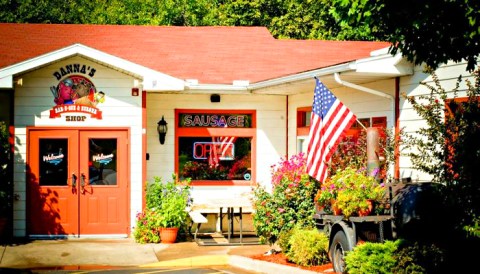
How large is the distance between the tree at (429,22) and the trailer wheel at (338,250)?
3732mm

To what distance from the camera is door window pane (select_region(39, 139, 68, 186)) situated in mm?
17719

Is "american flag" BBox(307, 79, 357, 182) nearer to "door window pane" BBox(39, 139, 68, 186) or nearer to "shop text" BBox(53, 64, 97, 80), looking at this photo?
"shop text" BBox(53, 64, 97, 80)

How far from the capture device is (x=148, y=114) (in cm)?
1939

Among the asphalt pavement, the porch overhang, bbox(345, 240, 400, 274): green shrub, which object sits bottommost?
the asphalt pavement

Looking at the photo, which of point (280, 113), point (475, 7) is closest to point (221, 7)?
point (280, 113)

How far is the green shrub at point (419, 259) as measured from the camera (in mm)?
10273

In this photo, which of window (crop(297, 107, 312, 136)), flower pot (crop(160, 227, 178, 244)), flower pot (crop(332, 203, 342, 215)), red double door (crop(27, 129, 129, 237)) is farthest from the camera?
window (crop(297, 107, 312, 136))

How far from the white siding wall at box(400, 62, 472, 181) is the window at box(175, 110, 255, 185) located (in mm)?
6208

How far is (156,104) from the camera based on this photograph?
19375 millimetres

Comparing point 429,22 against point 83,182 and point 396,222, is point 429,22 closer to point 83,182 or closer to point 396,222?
point 396,222

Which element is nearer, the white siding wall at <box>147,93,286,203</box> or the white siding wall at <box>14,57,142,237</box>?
the white siding wall at <box>14,57,142,237</box>

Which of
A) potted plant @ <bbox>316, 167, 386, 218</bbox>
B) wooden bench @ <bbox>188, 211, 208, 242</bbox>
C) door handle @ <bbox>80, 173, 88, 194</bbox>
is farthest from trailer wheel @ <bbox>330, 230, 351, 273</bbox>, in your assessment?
door handle @ <bbox>80, 173, 88, 194</bbox>

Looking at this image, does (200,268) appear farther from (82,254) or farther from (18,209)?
(18,209)

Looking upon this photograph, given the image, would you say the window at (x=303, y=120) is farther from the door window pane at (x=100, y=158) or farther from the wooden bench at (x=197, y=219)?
the door window pane at (x=100, y=158)
